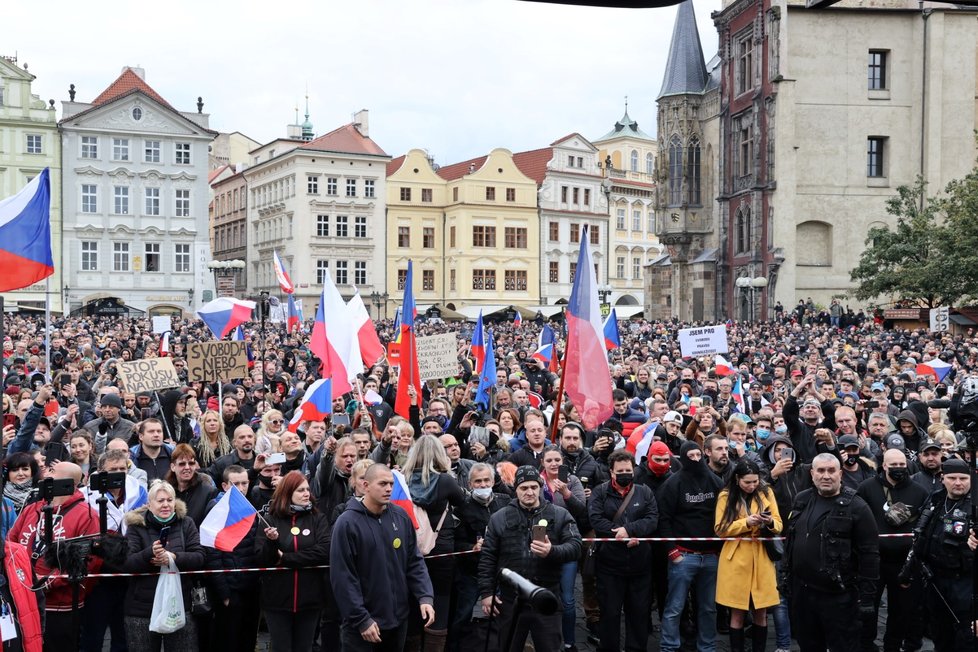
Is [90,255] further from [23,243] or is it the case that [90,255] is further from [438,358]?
[23,243]

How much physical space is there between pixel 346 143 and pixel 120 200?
1591cm

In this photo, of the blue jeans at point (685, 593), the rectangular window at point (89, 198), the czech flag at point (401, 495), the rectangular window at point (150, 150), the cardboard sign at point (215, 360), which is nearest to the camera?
the czech flag at point (401, 495)

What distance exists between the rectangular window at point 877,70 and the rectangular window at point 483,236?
30.5 metres

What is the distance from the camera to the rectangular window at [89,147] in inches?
2505

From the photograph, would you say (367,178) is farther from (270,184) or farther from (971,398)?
(971,398)

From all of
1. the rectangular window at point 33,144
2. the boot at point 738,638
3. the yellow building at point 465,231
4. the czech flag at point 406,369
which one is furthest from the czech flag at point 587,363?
the yellow building at point 465,231

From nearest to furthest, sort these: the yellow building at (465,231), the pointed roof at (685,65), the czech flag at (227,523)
→ the czech flag at (227,523) → the pointed roof at (685,65) → the yellow building at (465,231)

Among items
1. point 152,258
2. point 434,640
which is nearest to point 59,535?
point 434,640

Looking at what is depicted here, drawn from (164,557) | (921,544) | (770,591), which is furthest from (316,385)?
(921,544)

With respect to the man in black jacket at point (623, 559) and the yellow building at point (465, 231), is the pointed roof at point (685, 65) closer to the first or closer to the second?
the yellow building at point (465, 231)

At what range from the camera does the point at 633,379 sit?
1925 cm

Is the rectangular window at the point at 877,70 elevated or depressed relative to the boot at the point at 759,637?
elevated

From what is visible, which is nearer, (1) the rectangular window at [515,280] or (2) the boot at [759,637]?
(2) the boot at [759,637]

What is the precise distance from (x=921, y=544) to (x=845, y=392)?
780 cm
